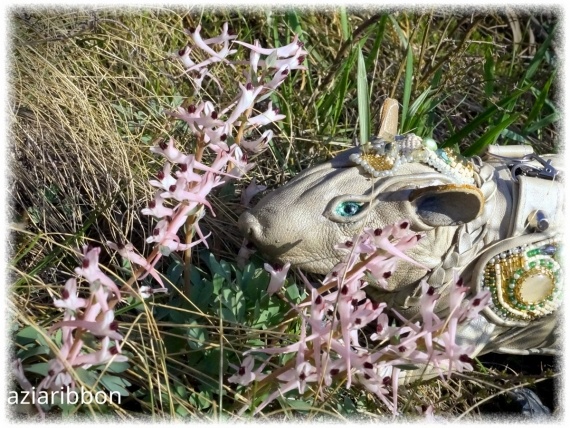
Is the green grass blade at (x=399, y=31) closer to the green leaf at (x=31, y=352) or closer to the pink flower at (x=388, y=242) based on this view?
the pink flower at (x=388, y=242)

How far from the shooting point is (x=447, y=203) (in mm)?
2109

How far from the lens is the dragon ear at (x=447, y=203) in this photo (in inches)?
81.0

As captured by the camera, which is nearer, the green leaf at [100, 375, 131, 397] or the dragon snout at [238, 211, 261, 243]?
the green leaf at [100, 375, 131, 397]

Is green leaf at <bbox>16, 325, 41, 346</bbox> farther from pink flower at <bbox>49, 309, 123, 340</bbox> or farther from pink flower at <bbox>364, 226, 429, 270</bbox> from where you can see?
pink flower at <bbox>364, 226, 429, 270</bbox>

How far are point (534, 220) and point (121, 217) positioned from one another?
4.07 ft

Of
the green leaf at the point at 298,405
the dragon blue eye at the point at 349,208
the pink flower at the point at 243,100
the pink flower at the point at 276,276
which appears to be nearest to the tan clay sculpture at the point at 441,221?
the dragon blue eye at the point at 349,208

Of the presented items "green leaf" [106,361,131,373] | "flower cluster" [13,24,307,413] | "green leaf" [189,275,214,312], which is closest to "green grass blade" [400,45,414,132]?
"flower cluster" [13,24,307,413]

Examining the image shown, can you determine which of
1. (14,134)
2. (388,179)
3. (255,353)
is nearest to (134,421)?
(255,353)

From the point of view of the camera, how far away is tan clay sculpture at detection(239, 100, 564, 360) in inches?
83.5

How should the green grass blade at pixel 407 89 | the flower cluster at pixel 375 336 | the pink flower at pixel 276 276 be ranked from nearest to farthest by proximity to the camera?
the flower cluster at pixel 375 336 < the pink flower at pixel 276 276 < the green grass blade at pixel 407 89

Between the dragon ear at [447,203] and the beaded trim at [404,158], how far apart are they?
0.12m

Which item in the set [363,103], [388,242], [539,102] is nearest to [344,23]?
[363,103]

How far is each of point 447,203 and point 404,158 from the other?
0.17 m

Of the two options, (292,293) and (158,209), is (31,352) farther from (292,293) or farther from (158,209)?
(292,293)
